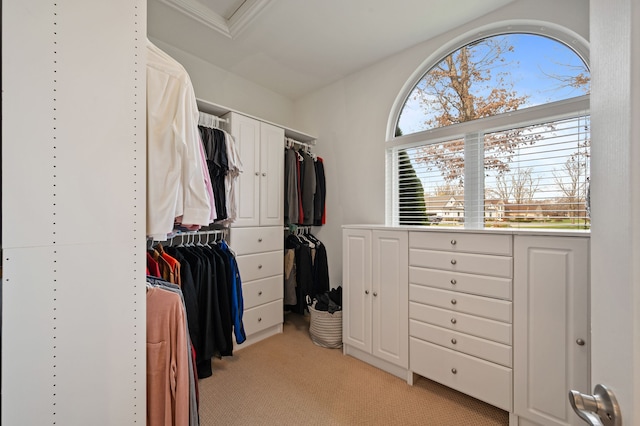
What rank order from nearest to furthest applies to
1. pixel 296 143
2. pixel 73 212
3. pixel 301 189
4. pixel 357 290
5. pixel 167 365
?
pixel 73 212
pixel 167 365
pixel 357 290
pixel 301 189
pixel 296 143

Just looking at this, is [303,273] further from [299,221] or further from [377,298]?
[377,298]

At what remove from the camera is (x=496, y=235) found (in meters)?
1.57

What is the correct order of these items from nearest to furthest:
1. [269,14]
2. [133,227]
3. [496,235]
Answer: [133,227], [496,235], [269,14]

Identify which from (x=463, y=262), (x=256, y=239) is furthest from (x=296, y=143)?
(x=463, y=262)

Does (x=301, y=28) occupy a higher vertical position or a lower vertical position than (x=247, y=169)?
higher

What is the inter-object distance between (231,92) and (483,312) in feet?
9.91

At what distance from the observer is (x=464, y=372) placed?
1.67 metres

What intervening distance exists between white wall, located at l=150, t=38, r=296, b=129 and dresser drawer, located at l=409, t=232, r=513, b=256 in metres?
2.23

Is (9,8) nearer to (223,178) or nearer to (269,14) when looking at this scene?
(223,178)

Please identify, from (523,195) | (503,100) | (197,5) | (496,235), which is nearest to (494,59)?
(503,100)

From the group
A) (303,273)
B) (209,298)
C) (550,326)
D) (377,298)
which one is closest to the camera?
(550,326)

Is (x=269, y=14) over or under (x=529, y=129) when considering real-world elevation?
over

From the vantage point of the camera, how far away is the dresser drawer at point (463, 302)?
1.55 m

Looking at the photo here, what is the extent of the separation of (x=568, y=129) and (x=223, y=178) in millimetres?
2506
